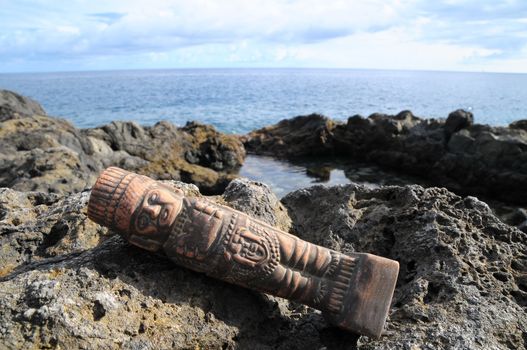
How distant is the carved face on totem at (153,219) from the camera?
10.7 feet

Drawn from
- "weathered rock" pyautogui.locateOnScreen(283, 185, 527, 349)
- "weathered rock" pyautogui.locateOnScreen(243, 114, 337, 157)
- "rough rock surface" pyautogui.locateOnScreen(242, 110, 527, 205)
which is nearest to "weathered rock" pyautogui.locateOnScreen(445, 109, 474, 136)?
"rough rock surface" pyautogui.locateOnScreen(242, 110, 527, 205)

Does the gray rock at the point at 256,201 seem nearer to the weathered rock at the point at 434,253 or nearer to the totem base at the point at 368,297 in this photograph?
the weathered rock at the point at 434,253

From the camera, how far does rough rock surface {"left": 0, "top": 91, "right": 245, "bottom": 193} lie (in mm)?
8164

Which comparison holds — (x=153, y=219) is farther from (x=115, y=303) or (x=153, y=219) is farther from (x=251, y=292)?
(x=251, y=292)

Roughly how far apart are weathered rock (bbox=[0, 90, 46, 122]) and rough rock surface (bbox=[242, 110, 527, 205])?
1037 centimetres

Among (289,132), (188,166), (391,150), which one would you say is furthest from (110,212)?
(289,132)

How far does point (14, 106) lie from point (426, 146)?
15248mm

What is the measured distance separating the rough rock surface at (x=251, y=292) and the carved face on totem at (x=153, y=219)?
23cm

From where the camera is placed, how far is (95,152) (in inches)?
572

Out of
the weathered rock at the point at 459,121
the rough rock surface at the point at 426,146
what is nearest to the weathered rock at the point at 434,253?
the rough rock surface at the point at 426,146

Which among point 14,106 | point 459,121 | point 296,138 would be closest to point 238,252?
point 14,106

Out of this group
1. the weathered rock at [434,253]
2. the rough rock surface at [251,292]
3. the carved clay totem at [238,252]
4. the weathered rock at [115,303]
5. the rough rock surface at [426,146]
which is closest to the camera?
the weathered rock at [115,303]

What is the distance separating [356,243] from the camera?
4.25 m

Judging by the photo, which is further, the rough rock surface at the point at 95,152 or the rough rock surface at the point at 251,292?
the rough rock surface at the point at 95,152
